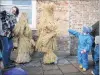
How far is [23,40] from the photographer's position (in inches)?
330

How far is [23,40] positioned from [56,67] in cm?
142

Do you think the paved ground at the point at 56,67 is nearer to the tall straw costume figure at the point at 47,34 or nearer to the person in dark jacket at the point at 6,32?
the tall straw costume figure at the point at 47,34

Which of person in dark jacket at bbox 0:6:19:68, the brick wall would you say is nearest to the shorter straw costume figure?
person in dark jacket at bbox 0:6:19:68

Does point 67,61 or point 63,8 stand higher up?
point 63,8

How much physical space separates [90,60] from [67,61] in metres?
0.79

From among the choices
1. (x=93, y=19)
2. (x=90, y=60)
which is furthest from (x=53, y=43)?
(x=93, y=19)

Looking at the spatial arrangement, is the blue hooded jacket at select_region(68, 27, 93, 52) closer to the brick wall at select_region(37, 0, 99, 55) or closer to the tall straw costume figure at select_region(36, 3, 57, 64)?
the tall straw costume figure at select_region(36, 3, 57, 64)

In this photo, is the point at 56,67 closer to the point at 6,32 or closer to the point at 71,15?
the point at 6,32

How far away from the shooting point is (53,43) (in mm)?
8281

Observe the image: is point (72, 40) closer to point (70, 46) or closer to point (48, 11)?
point (70, 46)

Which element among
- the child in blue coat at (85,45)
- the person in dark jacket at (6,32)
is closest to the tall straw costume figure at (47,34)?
the person in dark jacket at (6,32)

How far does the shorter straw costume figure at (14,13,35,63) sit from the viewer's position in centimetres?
817

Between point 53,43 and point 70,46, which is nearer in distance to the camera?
point 53,43

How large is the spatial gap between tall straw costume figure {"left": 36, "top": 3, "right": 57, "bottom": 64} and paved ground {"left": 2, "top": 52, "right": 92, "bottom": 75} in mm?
340
